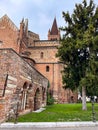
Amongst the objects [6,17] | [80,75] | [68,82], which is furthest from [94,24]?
[6,17]

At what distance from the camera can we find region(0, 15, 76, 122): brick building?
794 cm

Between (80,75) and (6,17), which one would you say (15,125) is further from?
(6,17)

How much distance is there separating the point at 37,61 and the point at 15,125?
25.3 m

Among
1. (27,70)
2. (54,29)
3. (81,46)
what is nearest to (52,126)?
(27,70)

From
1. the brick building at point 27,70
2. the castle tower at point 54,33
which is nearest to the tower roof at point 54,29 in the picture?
the castle tower at point 54,33

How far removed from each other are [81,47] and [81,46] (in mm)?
111

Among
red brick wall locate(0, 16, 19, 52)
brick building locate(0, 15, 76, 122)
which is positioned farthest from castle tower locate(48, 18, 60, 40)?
red brick wall locate(0, 16, 19, 52)

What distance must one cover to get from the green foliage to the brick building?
3328mm

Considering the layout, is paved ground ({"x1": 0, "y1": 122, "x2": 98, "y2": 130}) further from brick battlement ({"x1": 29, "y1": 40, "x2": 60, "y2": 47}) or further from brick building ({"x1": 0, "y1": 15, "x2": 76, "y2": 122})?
brick battlement ({"x1": 29, "y1": 40, "x2": 60, "y2": 47})

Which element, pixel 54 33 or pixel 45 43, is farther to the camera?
pixel 54 33

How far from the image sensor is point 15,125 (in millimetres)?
6703

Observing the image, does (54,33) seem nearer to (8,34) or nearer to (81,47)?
(8,34)

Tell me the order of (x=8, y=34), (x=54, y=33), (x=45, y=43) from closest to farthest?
1. (x=8, y=34)
2. (x=45, y=43)
3. (x=54, y=33)

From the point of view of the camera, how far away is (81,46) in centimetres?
1442
